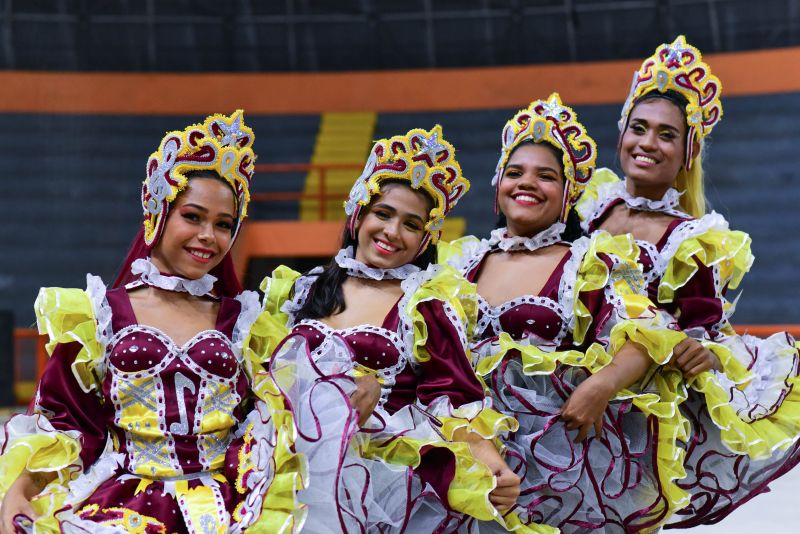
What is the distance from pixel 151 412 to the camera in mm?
2166

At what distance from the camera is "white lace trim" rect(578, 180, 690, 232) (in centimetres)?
296

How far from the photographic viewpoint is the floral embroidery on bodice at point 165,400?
2160 millimetres

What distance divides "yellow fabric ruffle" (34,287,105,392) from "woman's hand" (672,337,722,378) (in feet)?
4.28

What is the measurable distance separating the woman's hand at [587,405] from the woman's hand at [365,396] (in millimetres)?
465

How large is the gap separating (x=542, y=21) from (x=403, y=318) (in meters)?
8.10

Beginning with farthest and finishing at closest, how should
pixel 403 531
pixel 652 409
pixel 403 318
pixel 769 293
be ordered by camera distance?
pixel 769 293
pixel 652 409
pixel 403 318
pixel 403 531

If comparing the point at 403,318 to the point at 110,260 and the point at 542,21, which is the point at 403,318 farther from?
the point at 542,21

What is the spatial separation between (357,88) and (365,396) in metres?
7.81

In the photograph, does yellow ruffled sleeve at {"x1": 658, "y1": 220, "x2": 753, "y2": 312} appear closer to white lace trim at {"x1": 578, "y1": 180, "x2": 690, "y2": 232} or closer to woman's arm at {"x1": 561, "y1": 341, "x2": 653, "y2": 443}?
white lace trim at {"x1": 578, "y1": 180, "x2": 690, "y2": 232}

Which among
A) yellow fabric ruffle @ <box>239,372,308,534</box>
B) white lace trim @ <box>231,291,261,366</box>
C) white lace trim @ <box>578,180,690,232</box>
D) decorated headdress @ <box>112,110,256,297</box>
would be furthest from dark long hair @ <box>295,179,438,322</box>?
white lace trim @ <box>578,180,690,232</box>

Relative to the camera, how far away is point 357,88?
9719 mm

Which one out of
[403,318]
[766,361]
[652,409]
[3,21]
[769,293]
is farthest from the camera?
[3,21]

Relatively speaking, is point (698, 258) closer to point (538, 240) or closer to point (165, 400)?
point (538, 240)

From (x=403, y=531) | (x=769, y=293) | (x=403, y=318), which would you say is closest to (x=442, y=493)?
(x=403, y=531)
